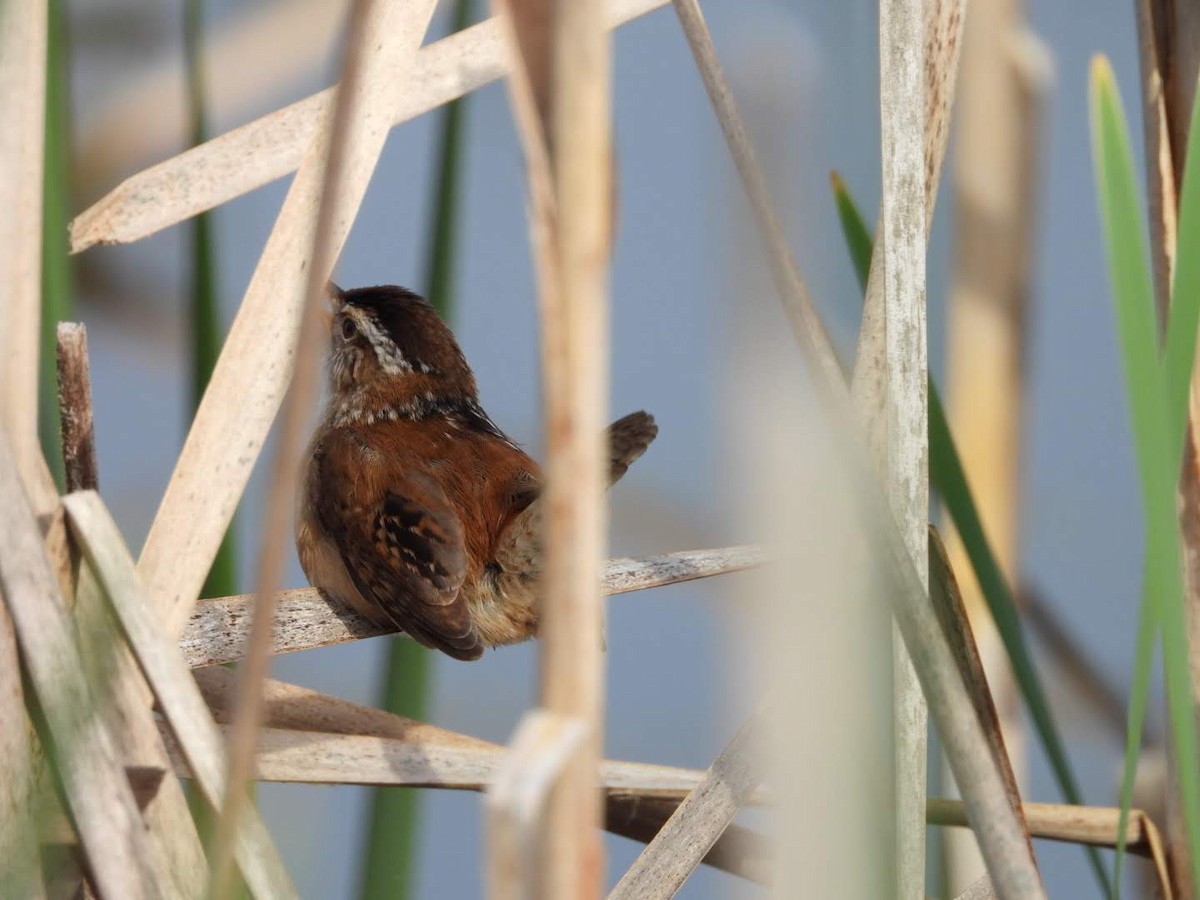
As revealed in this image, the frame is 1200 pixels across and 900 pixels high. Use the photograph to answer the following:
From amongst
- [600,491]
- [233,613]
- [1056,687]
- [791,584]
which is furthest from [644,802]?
[1056,687]

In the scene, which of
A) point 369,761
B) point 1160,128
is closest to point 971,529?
point 1160,128

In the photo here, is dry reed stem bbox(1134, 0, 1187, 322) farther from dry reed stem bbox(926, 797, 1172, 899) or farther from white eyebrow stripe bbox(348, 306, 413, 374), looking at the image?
white eyebrow stripe bbox(348, 306, 413, 374)

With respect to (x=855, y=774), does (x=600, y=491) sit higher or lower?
higher

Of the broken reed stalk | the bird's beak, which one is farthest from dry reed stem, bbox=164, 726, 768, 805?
the bird's beak

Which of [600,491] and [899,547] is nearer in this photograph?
[600,491]

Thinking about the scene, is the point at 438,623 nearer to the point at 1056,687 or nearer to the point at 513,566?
the point at 513,566

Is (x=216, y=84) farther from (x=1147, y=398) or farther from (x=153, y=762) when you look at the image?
(x=1147, y=398)
